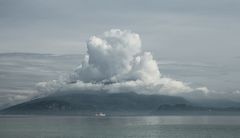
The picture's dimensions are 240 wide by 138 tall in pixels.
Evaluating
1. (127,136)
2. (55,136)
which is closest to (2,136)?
(55,136)

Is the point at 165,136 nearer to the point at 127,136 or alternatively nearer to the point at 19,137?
the point at 127,136

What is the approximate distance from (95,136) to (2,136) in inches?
1125

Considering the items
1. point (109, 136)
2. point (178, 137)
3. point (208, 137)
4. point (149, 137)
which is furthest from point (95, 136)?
point (208, 137)

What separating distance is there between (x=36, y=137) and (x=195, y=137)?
4830 cm

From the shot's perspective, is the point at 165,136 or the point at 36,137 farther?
the point at 165,136

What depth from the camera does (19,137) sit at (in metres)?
141

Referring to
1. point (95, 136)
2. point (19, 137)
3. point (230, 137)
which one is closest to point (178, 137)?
point (230, 137)

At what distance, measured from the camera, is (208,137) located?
479 feet

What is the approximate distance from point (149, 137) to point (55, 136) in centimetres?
2891

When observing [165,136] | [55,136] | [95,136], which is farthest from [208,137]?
[55,136]

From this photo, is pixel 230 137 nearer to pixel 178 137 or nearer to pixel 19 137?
pixel 178 137

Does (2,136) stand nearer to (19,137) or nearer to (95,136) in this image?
(19,137)

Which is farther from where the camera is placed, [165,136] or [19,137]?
[165,136]

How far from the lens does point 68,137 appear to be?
466ft
